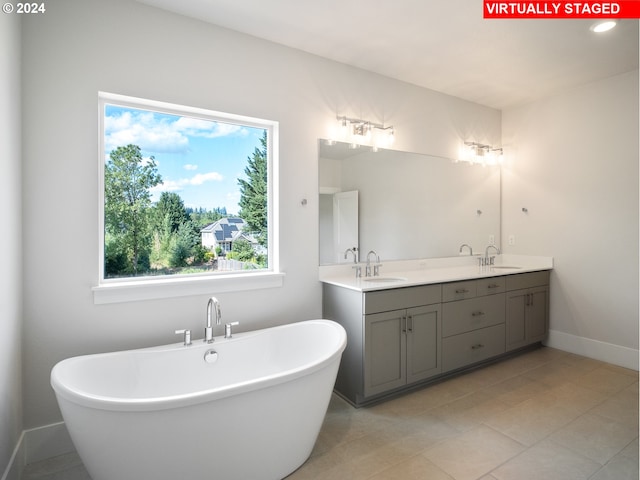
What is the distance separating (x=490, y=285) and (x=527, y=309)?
2.19ft

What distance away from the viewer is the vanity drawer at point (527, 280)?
11.0 feet

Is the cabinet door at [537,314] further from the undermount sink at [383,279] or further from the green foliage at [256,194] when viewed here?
the green foliage at [256,194]

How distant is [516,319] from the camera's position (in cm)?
339

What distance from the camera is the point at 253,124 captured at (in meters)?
2.69

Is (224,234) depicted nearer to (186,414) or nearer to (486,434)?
(186,414)

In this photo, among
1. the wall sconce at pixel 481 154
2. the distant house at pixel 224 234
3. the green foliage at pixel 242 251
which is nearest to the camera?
the distant house at pixel 224 234

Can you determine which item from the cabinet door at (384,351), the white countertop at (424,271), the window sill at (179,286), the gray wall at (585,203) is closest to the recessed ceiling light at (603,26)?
the gray wall at (585,203)

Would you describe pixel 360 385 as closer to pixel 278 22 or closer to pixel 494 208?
pixel 278 22

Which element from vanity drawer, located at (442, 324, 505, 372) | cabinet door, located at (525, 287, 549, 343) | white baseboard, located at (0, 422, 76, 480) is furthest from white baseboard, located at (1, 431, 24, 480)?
cabinet door, located at (525, 287, 549, 343)

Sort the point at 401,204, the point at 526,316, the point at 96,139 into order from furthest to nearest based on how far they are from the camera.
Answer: the point at 526,316 → the point at 401,204 → the point at 96,139

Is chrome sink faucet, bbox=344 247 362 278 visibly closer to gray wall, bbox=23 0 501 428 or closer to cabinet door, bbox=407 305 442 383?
gray wall, bbox=23 0 501 428

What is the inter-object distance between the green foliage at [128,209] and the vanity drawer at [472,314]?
7.33 feet

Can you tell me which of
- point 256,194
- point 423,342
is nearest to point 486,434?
point 423,342

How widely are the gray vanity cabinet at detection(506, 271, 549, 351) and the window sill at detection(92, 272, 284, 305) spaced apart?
7.14 ft
